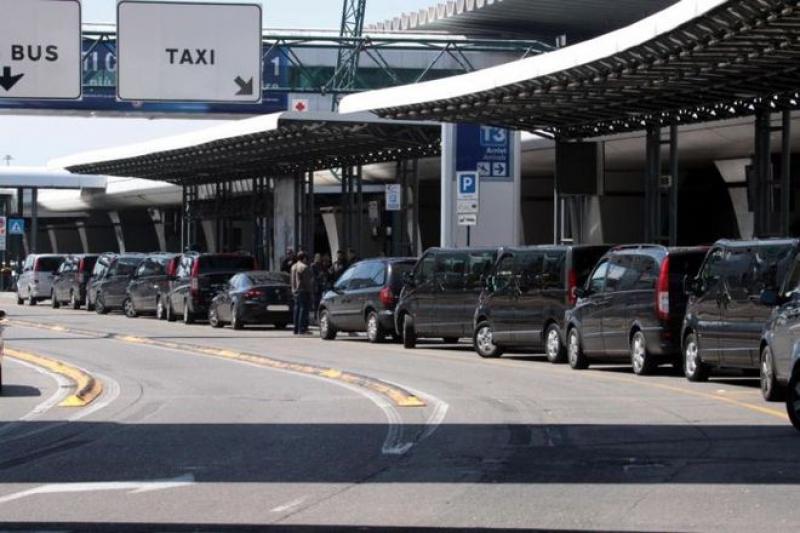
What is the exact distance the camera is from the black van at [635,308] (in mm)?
21750

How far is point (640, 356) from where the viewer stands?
22203mm

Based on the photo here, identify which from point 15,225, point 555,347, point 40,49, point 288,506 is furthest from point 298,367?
point 15,225

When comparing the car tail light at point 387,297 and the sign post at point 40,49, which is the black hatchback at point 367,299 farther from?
the sign post at point 40,49

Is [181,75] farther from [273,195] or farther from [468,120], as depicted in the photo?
[273,195]

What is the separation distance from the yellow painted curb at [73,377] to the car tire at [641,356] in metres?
7.16

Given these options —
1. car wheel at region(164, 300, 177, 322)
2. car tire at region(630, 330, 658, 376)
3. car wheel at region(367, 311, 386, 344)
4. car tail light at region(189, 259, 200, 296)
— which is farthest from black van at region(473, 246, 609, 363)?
car wheel at region(164, 300, 177, 322)

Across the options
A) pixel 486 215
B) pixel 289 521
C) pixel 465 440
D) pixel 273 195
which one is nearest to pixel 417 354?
pixel 486 215

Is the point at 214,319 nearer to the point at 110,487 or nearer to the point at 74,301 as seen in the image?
the point at 74,301

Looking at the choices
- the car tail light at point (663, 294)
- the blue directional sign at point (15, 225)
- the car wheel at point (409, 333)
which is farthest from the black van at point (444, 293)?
the blue directional sign at point (15, 225)

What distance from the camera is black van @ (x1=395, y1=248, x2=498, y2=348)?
94.0 ft

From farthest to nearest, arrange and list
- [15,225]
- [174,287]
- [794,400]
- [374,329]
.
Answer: [15,225] → [174,287] → [374,329] → [794,400]

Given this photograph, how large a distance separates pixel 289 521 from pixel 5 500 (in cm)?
217

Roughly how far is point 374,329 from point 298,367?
326 inches

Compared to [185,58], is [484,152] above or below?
below
